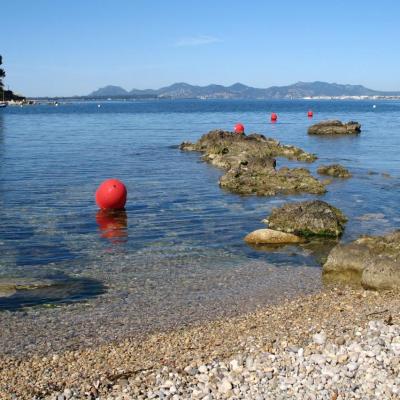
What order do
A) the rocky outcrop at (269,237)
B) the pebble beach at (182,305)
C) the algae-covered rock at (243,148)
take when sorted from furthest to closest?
the algae-covered rock at (243,148) < the rocky outcrop at (269,237) < the pebble beach at (182,305)

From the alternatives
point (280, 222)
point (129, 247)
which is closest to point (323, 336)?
point (129, 247)

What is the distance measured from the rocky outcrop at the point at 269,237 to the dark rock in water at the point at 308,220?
0.94 meters

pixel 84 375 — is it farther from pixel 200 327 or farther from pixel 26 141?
pixel 26 141

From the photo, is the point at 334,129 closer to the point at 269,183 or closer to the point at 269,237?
the point at 269,183

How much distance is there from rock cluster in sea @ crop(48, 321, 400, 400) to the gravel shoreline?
0.01m

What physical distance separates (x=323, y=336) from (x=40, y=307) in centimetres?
669

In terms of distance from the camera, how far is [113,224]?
70.7ft

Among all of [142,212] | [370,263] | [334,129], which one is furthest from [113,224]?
[334,129]

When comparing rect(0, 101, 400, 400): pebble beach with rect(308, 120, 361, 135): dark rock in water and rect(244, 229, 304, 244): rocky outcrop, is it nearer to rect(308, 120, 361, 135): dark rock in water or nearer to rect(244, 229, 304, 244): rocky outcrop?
rect(244, 229, 304, 244): rocky outcrop

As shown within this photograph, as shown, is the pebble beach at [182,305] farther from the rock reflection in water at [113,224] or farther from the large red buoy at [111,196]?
the large red buoy at [111,196]

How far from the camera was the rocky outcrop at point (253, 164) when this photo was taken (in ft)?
95.8

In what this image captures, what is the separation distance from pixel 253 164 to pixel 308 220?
13.6 metres

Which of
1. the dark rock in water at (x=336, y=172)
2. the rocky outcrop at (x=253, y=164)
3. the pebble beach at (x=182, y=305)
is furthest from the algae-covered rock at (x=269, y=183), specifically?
the dark rock in water at (x=336, y=172)

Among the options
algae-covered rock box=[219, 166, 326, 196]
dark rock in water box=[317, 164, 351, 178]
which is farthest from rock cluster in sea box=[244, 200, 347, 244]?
dark rock in water box=[317, 164, 351, 178]
